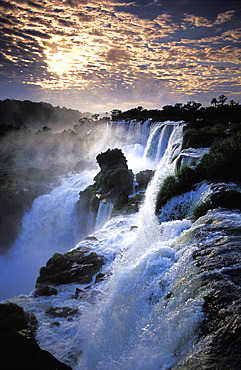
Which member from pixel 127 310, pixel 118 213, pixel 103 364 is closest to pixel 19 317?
pixel 103 364

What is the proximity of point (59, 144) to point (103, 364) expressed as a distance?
42918mm

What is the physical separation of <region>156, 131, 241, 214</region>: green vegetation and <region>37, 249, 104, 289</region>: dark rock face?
3967 mm

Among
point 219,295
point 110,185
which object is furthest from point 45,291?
point 110,185

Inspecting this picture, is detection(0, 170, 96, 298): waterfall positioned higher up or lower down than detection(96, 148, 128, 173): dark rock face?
lower down

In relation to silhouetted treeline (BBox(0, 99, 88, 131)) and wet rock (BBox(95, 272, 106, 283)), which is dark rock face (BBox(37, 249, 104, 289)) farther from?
silhouetted treeline (BBox(0, 99, 88, 131))

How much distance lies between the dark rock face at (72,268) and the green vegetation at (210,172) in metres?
3.97

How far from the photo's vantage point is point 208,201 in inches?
252

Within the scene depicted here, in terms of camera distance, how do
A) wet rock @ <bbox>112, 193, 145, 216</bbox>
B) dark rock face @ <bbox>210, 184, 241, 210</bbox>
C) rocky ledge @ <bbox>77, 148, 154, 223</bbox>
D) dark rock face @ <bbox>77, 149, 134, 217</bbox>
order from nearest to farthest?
dark rock face @ <bbox>210, 184, 241, 210</bbox> → wet rock @ <bbox>112, 193, 145, 216</bbox> → rocky ledge @ <bbox>77, 148, 154, 223</bbox> → dark rock face @ <bbox>77, 149, 134, 217</bbox>

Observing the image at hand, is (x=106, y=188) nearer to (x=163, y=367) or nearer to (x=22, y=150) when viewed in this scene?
(x=163, y=367)

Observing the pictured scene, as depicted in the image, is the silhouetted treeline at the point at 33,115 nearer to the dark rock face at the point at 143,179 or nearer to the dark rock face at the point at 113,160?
the dark rock face at the point at 113,160

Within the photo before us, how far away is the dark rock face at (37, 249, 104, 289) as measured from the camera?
357 inches

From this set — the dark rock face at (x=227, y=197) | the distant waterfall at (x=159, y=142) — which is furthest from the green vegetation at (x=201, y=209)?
the distant waterfall at (x=159, y=142)

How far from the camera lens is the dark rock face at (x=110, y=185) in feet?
67.5

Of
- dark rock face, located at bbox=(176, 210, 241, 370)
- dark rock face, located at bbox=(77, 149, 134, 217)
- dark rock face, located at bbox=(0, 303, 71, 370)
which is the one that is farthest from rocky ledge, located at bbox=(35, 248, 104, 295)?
dark rock face, located at bbox=(77, 149, 134, 217)
